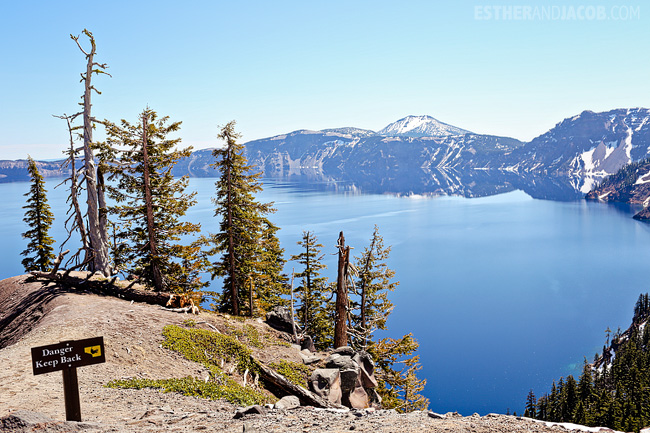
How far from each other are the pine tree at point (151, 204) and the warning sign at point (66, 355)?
41.6ft

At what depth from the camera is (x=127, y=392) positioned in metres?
10.4

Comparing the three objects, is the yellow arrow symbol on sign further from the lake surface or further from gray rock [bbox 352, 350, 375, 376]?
the lake surface

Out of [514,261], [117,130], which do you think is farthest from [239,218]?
[514,261]

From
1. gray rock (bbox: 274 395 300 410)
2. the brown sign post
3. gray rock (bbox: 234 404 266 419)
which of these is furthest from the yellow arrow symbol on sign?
gray rock (bbox: 274 395 300 410)

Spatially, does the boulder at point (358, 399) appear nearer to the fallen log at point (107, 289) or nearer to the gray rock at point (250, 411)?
the gray rock at point (250, 411)

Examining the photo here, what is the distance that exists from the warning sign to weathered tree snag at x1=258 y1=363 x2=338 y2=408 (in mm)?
5836

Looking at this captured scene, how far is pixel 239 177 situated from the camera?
22.8 meters

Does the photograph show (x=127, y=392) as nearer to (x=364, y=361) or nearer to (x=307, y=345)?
(x=364, y=361)

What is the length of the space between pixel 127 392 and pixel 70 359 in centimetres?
304

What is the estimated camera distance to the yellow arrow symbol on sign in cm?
807

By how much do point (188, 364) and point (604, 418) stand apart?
79329mm

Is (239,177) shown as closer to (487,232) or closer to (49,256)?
(49,256)

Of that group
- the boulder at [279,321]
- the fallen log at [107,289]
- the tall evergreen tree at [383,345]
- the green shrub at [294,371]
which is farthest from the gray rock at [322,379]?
the fallen log at [107,289]

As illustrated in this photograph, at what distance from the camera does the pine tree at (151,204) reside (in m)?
20.5
